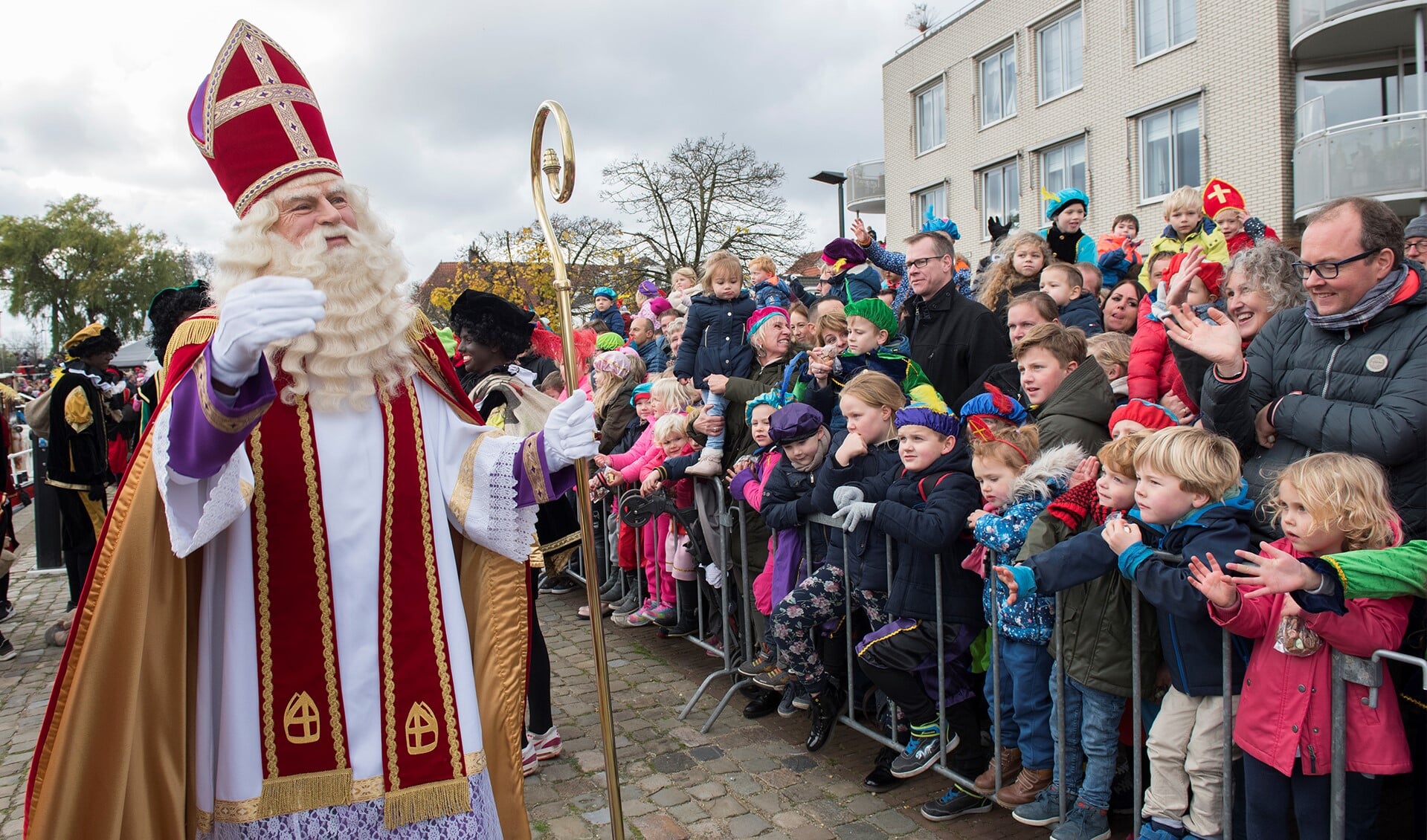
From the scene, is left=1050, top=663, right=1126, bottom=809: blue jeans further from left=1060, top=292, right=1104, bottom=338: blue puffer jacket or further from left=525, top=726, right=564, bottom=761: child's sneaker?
left=1060, top=292, right=1104, bottom=338: blue puffer jacket

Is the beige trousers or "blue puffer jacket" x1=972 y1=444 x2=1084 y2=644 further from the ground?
"blue puffer jacket" x1=972 y1=444 x2=1084 y2=644

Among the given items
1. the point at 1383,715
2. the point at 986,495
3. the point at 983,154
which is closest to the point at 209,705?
the point at 986,495

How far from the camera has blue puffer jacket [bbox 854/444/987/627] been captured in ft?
12.0

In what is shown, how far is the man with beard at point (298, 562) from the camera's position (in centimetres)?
202

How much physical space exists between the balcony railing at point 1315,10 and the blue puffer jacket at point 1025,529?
1528 cm

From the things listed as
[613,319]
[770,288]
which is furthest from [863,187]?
[770,288]

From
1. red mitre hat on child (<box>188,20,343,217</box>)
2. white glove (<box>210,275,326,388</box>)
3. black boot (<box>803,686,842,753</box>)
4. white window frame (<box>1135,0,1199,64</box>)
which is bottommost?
black boot (<box>803,686,842,753</box>)

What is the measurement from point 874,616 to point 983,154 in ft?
72.8

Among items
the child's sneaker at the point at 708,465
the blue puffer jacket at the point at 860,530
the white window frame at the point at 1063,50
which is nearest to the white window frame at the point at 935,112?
the white window frame at the point at 1063,50

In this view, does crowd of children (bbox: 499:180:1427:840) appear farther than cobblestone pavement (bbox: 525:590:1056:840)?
No

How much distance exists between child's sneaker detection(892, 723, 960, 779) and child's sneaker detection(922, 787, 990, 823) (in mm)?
157

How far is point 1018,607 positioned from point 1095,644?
35cm

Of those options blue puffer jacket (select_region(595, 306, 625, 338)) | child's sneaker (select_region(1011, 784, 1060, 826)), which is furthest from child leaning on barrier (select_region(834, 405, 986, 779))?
blue puffer jacket (select_region(595, 306, 625, 338))

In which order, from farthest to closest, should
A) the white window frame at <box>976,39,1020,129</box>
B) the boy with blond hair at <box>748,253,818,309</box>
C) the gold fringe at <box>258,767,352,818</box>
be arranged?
the white window frame at <box>976,39,1020,129</box> → the boy with blond hair at <box>748,253,818,309</box> → the gold fringe at <box>258,767,352,818</box>
